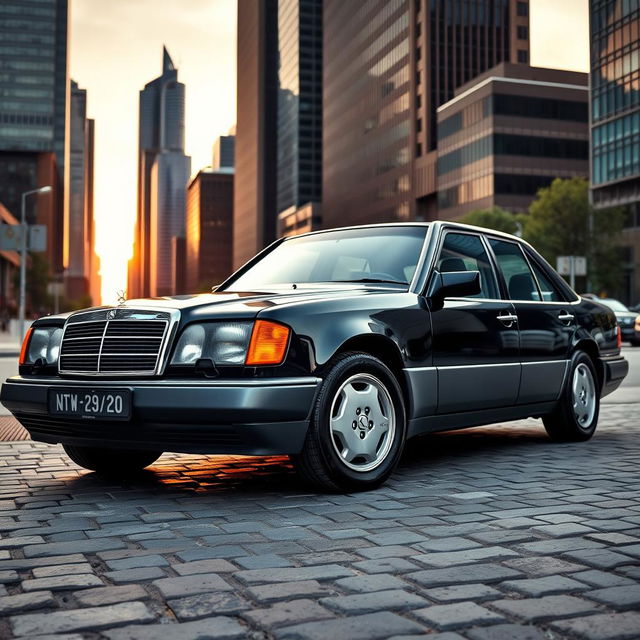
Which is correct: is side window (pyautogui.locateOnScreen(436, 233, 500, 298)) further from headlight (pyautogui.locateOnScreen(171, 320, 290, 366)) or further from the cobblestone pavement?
headlight (pyautogui.locateOnScreen(171, 320, 290, 366))

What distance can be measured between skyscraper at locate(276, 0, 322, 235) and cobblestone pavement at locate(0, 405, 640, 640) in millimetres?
133008

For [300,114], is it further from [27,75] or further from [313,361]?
[313,361]

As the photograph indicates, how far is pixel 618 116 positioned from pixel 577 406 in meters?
65.2

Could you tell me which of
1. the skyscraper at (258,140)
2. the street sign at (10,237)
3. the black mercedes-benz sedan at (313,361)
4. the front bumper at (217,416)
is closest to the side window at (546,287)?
the black mercedes-benz sedan at (313,361)

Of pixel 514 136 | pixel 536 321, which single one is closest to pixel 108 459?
pixel 536 321

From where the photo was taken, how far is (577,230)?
5572cm

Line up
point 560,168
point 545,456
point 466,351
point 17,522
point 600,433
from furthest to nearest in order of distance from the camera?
point 560,168
point 600,433
point 545,456
point 466,351
point 17,522

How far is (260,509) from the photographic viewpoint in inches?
172

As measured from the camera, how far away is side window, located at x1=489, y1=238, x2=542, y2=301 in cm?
648

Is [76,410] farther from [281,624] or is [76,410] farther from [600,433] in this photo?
[600,433]

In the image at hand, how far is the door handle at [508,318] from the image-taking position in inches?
238

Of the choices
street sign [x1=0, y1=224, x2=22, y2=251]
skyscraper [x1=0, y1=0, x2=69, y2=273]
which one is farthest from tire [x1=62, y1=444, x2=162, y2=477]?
skyscraper [x1=0, y1=0, x2=69, y2=273]

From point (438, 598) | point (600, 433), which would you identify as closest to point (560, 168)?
point (600, 433)

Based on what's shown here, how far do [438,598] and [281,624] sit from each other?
21.7 inches
